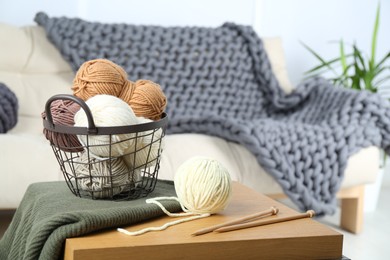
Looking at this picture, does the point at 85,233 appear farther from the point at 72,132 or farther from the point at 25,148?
the point at 25,148

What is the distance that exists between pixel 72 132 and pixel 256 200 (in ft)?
1.19

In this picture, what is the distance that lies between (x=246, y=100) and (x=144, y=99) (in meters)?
1.57

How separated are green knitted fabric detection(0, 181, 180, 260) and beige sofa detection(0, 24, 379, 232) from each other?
628 mm

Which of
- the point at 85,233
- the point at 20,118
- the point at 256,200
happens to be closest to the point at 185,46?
the point at 20,118

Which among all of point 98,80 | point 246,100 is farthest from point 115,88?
point 246,100

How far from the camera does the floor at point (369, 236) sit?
2186 millimetres

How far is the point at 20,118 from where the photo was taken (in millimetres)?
2328

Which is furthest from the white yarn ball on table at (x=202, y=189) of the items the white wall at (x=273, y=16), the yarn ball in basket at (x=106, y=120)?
the white wall at (x=273, y=16)

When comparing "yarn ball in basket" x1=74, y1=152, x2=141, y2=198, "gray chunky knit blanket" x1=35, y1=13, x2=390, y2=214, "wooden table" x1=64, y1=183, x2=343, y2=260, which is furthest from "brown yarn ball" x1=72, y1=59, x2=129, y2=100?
"gray chunky knit blanket" x1=35, y1=13, x2=390, y2=214

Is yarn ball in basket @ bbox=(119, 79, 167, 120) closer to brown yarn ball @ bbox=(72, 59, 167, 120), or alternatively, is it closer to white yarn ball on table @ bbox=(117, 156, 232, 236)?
brown yarn ball @ bbox=(72, 59, 167, 120)

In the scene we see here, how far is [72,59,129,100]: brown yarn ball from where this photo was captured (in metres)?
1.05

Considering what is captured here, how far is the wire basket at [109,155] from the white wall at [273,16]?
1876 mm

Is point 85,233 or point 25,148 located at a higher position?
point 85,233

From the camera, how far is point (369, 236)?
7.99 feet
